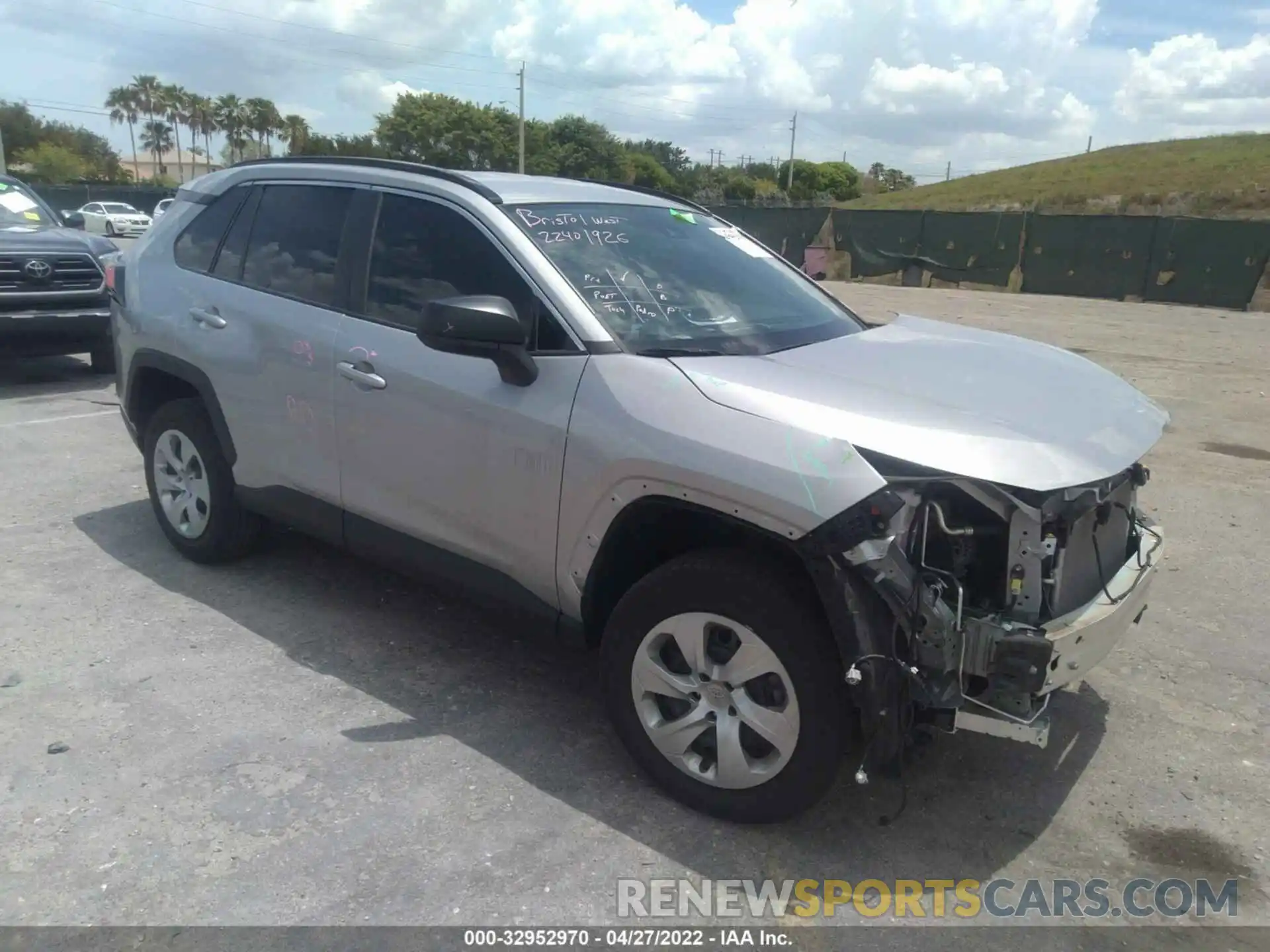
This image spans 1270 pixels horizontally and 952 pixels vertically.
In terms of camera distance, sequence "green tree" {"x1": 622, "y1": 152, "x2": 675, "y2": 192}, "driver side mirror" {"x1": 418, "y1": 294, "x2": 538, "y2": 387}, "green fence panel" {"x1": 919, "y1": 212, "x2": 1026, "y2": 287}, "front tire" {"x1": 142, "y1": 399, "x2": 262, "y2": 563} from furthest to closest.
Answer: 1. "green tree" {"x1": 622, "y1": 152, "x2": 675, "y2": 192}
2. "green fence panel" {"x1": 919, "y1": 212, "x2": 1026, "y2": 287}
3. "front tire" {"x1": 142, "y1": 399, "x2": 262, "y2": 563}
4. "driver side mirror" {"x1": 418, "y1": 294, "x2": 538, "y2": 387}

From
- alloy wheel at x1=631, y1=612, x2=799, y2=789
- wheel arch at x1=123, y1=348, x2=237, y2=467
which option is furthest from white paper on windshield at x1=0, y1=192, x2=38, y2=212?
alloy wheel at x1=631, y1=612, x2=799, y2=789

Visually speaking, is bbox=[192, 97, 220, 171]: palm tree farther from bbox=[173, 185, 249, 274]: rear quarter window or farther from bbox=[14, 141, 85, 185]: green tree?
bbox=[173, 185, 249, 274]: rear quarter window

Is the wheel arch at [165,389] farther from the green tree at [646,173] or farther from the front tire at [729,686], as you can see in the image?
the green tree at [646,173]

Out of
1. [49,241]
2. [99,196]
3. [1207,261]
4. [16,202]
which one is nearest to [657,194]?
[49,241]

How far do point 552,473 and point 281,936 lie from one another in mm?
1466

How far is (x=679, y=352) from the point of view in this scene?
315cm

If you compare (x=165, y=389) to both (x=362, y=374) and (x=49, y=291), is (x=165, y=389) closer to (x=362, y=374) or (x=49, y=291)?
(x=362, y=374)

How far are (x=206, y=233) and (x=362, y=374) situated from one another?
1538 millimetres

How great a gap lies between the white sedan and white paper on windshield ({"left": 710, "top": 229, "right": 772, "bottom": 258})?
35872mm

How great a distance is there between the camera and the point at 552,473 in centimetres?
313

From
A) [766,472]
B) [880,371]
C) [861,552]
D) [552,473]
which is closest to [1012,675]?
[861,552]

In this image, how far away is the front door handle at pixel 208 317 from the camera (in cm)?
428

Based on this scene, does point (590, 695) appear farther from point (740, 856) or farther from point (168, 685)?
point (168, 685)

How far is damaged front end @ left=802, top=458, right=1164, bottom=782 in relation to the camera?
2.56 meters
